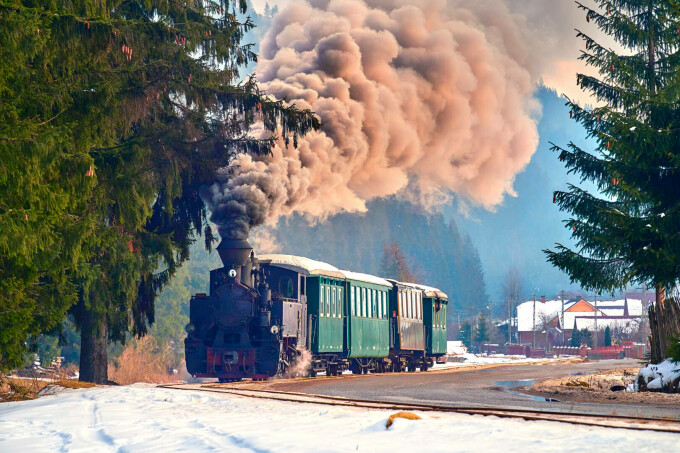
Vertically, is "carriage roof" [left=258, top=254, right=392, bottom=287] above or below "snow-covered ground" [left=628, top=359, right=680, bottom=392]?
above

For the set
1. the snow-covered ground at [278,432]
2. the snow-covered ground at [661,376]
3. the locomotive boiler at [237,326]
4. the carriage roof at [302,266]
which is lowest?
the snow-covered ground at [278,432]

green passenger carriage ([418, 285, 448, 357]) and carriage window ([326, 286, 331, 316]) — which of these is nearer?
carriage window ([326, 286, 331, 316])

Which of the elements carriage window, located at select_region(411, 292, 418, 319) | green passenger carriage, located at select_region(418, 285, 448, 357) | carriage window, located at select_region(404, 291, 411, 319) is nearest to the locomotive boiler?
carriage window, located at select_region(404, 291, 411, 319)

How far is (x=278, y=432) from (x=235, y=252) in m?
15.7

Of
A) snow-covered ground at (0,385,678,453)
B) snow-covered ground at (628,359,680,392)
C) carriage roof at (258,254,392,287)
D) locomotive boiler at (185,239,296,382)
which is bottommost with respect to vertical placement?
snow-covered ground at (0,385,678,453)

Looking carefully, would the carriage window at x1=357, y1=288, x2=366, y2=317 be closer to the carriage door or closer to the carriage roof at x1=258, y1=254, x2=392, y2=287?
the carriage roof at x1=258, y1=254, x2=392, y2=287

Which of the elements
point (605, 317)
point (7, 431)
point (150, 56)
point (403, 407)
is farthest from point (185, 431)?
point (605, 317)

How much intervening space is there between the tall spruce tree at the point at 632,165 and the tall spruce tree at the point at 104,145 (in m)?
8.35

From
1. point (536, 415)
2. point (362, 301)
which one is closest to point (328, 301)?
point (362, 301)

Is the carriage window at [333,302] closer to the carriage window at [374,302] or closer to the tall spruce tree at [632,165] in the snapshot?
the carriage window at [374,302]

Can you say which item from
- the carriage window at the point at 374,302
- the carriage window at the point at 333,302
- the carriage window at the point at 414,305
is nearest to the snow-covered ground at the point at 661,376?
the carriage window at the point at 333,302

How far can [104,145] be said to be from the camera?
59.3 feet

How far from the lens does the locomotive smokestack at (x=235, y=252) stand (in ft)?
77.9

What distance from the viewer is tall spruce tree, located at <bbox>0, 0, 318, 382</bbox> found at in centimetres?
1220
